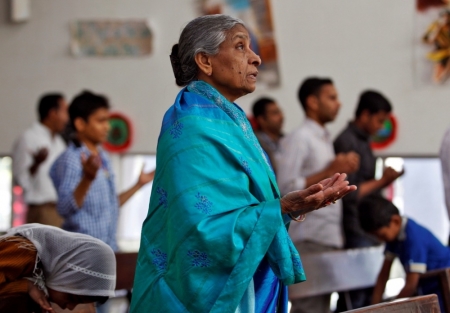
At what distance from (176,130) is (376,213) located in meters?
2.14

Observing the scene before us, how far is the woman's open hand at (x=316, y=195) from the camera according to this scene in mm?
1897

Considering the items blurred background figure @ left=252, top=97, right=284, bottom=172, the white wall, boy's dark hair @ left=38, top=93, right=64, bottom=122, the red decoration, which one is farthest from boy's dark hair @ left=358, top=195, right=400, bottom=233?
the red decoration

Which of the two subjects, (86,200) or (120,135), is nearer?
(86,200)

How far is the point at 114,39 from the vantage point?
674cm

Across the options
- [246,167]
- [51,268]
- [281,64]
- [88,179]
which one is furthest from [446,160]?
[281,64]

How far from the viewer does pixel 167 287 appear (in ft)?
6.68

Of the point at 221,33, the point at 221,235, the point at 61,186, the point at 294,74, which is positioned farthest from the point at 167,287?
the point at 294,74

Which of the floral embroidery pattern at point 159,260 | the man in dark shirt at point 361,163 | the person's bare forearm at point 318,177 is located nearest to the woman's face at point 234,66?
the floral embroidery pattern at point 159,260

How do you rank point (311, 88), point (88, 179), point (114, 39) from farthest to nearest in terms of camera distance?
point (114, 39)
point (311, 88)
point (88, 179)

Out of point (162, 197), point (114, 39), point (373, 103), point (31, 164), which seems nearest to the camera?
point (162, 197)

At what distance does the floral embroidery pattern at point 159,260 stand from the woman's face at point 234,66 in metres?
0.48

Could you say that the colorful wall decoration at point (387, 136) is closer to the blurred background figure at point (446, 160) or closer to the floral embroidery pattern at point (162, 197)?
the blurred background figure at point (446, 160)

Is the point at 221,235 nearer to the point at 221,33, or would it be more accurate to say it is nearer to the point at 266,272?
the point at 266,272

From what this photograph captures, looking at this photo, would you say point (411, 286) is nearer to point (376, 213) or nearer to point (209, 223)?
point (376, 213)
